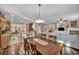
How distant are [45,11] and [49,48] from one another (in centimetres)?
66

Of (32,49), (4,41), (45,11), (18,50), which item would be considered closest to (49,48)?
(32,49)

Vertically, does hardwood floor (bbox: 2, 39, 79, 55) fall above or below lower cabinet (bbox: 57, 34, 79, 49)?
below

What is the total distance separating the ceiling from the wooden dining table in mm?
410

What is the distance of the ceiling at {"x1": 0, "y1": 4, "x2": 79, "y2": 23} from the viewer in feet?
7.94

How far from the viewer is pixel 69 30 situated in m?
2.43

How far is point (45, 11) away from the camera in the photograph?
2.44 m

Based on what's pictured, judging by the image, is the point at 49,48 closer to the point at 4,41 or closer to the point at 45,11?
the point at 45,11

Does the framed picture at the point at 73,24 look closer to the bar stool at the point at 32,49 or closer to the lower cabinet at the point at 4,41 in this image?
the bar stool at the point at 32,49

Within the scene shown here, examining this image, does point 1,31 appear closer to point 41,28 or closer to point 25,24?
point 25,24

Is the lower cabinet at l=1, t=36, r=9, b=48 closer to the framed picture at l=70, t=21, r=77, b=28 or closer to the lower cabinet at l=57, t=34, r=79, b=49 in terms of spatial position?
the lower cabinet at l=57, t=34, r=79, b=49

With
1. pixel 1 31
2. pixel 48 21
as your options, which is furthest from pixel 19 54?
pixel 48 21

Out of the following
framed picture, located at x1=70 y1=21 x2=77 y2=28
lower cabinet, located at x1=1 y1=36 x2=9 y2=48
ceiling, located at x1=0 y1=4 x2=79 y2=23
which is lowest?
lower cabinet, located at x1=1 y1=36 x2=9 y2=48

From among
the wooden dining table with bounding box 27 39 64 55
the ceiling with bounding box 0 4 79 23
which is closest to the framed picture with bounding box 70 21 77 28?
the ceiling with bounding box 0 4 79 23
